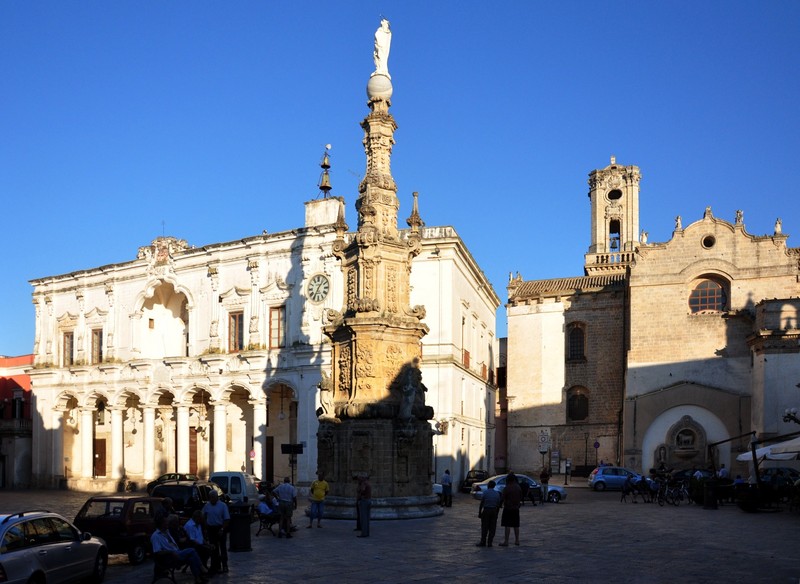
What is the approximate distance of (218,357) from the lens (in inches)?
1614

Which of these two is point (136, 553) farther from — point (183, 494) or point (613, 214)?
point (613, 214)

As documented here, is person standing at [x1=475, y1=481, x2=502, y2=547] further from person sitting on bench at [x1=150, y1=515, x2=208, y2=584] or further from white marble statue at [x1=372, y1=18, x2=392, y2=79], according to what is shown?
white marble statue at [x1=372, y1=18, x2=392, y2=79]

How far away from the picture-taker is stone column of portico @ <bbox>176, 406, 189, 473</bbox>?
42.6m

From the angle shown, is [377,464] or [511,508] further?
[377,464]

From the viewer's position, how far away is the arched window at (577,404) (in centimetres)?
4972

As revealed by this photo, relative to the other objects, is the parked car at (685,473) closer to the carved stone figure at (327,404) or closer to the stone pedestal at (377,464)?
the stone pedestal at (377,464)

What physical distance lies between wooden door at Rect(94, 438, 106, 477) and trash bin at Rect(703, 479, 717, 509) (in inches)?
1346

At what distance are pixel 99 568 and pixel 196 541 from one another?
75.4 inches

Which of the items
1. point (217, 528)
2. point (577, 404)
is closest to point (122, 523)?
point (217, 528)

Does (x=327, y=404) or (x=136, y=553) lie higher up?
(x=327, y=404)

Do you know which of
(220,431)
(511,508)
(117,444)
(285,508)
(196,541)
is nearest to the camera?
(196,541)

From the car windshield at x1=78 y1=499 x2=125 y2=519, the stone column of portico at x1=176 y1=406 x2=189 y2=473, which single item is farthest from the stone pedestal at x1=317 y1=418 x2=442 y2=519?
the stone column of portico at x1=176 y1=406 x2=189 y2=473

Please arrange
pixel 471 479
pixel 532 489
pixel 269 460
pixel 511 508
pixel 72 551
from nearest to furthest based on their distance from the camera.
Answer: pixel 72 551, pixel 511 508, pixel 532 489, pixel 471 479, pixel 269 460

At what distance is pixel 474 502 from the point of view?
3244 cm
